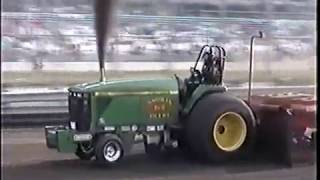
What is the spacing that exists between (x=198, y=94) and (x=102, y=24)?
0.98 m

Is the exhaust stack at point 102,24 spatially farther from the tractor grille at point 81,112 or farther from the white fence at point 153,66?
the tractor grille at point 81,112

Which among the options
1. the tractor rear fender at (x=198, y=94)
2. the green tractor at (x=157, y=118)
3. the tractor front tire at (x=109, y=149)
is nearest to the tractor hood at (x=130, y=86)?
the green tractor at (x=157, y=118)

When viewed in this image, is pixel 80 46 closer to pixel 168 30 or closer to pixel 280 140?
pixel 168 30

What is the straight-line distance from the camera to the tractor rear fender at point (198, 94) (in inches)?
166

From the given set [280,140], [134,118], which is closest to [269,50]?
[280,140]

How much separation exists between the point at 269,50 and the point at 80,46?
91cm

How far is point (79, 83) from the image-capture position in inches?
158

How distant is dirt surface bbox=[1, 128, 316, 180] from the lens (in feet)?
11.9

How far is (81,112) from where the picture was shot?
4.16 metres

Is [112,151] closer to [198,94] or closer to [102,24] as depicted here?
[198,94]

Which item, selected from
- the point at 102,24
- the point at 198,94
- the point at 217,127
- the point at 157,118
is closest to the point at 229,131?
the point at 217,127

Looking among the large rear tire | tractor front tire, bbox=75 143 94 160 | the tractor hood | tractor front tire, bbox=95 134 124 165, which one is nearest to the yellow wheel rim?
the large rear tire

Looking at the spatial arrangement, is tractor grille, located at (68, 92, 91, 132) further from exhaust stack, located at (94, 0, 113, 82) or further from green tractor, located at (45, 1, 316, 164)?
exhaust stack, located at (94, 0, 113, 82)

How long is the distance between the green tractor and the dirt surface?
0.09 m
